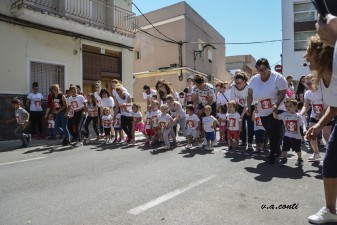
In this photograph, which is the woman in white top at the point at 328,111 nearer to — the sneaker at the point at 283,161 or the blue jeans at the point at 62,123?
the sneaker at the point at 283,161

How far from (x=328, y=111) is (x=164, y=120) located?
5454 millimetres

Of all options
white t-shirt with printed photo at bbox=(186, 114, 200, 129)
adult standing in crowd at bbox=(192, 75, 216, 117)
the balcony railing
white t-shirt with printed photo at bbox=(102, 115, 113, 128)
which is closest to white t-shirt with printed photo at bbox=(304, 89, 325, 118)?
adult standing in crowd at bbox=(192, 75, 216, 117)

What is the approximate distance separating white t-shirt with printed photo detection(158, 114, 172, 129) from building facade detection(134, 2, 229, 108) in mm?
13858

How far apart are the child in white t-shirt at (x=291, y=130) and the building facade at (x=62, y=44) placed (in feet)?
29.9

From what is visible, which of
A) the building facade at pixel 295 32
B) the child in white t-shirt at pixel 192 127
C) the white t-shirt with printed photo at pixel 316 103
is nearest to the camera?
the white t-shirt with printed photo at pixel 316 103

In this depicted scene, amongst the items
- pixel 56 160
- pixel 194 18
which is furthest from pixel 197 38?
pixel 56 160

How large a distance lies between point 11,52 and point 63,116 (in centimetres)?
361

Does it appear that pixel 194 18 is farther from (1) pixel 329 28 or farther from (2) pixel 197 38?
(1) pixel 329 28

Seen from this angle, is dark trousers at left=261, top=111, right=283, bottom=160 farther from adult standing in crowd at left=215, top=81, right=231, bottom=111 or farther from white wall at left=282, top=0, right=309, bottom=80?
white wall at left=282, top=0, right=309, bottom=80

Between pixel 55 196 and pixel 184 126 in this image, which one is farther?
pixel 184 126

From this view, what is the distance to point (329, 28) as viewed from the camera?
2.38 meters

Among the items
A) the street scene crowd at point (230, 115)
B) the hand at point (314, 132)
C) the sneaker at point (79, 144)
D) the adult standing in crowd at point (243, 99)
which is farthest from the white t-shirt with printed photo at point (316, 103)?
the sneaker at point (79, 144)

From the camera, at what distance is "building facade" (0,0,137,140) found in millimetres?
10969

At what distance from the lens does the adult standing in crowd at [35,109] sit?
1091 cm
